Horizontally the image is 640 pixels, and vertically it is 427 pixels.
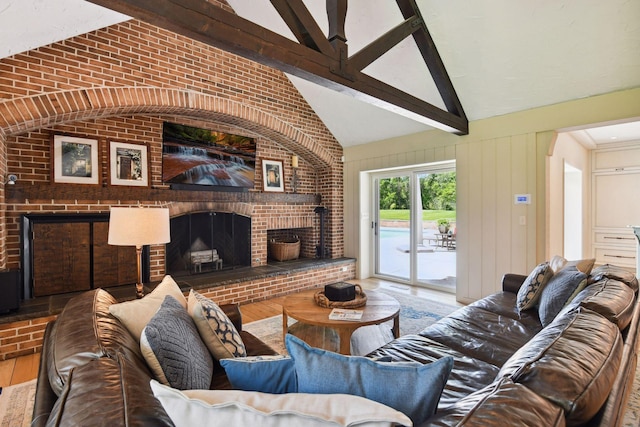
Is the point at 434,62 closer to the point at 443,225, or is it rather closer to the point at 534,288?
the point at 443,225

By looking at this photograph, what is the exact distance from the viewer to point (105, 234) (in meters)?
3.47

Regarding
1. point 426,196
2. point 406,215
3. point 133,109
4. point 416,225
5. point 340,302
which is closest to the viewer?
point 340,302

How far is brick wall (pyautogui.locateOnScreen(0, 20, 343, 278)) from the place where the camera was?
282 cm

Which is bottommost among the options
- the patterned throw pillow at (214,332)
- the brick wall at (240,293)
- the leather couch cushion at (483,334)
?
the brick wall at (240,293)

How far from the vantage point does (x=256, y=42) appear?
2047 millimetres

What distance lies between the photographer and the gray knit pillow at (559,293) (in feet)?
6.81

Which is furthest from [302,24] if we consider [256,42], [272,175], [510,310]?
[272,175]

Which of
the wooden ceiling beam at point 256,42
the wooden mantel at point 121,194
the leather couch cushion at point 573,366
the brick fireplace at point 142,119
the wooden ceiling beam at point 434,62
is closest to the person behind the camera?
the leather couch cushion at point 573,366

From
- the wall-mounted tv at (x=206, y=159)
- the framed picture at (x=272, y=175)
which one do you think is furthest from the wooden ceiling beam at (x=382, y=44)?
the framed picture at (x=272, y=175)

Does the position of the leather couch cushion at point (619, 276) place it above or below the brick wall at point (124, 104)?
below

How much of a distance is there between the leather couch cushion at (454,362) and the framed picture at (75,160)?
3.41m

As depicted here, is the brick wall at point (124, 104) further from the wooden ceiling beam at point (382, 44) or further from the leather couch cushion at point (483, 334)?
the leather couch cushion at point (483, 334)

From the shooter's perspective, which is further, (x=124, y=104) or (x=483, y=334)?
(x=124, y=104)

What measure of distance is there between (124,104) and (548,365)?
12.5ft
